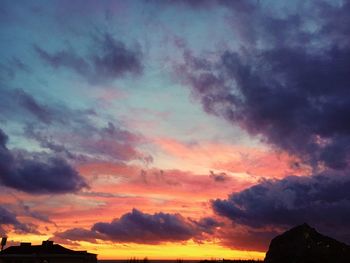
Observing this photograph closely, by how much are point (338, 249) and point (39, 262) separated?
1934 inches

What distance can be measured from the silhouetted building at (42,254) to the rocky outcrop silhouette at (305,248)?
33493 mm

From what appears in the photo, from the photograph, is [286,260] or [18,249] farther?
[18,249]

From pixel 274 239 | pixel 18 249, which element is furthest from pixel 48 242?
pixel 274 239

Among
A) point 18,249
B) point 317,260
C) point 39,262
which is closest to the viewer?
point 317,260

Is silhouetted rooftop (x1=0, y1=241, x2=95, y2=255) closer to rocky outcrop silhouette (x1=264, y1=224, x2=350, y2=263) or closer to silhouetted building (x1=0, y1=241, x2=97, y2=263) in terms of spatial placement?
silhouetted building (x1=0, y1=241, x2=97, y2=263)

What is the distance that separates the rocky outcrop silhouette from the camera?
6494 centimetres

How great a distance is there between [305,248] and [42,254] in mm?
43837

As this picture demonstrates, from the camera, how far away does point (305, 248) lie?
6625cm

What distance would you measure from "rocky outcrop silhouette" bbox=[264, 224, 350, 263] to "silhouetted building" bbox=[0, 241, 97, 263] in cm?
3349

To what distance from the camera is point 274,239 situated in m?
73.1

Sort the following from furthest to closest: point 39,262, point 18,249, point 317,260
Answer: point 18,249, point 39,262, point 317,260

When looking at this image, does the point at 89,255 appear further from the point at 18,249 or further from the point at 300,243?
the point at 300,243

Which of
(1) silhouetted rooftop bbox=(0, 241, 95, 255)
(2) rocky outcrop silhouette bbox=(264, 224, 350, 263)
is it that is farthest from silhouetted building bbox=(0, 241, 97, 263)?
(2) rocky outcrop silhouette bbox=(264, 224, 350, 263)

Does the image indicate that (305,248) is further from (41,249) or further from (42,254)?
(41,249)
